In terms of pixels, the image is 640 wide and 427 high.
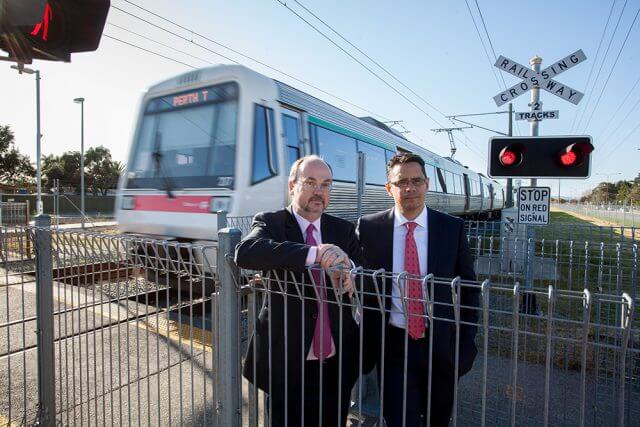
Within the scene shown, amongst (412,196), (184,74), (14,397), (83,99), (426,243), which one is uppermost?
(83,99)

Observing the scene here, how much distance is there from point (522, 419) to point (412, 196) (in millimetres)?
1968

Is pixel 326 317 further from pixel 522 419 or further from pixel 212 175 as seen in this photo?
pixel 212 175

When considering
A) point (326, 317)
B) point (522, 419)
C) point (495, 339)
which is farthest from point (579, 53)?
point (326, 317)

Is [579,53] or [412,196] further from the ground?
[579,53]

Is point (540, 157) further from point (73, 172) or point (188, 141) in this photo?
point (73, 172)

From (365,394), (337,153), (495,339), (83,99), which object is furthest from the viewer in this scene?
(83,99)

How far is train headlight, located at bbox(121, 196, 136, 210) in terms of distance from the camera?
7070mm

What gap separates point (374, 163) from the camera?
10.3m

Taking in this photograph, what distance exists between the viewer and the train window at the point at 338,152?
7.94 meters

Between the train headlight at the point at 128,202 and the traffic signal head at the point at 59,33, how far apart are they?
4500 millimetres

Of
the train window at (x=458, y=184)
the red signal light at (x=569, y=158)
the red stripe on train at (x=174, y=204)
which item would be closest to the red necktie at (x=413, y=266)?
the red signal light at (x=569, y=158)

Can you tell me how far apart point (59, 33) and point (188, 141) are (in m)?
3.96

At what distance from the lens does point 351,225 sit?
2447mm

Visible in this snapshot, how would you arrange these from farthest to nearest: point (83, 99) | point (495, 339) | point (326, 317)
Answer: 1. point (83, 99)
2. point (495, 339)
3. point (326, 317)
